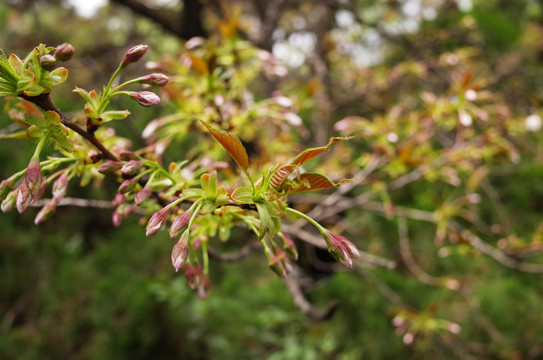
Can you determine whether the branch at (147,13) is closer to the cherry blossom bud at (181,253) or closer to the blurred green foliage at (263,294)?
the blurred green foliage at (263,294)

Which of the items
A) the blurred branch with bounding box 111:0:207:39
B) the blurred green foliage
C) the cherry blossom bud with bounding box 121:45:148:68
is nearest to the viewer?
the cherry blossom bud with bounding box 121:45:148:68

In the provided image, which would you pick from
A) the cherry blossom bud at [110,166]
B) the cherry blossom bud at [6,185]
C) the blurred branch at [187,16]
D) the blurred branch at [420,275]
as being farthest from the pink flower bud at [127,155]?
the blurred branch at [187,16]

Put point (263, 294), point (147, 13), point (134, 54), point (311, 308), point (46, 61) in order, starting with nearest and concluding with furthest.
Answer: point (46, 61) < point (134, 54) < point (311, 308) < point (147, 13) < point (263, 294)

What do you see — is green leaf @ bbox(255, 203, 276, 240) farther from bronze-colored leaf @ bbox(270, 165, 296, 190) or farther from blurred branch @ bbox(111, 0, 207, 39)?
blurred branch @ bbox(111, 0, 207, 39)

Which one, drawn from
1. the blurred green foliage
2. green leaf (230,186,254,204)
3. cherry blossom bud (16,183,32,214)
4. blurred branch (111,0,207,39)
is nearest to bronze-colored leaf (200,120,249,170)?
green leaf (230,186,254,204)

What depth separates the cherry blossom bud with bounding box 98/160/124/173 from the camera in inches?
18.4

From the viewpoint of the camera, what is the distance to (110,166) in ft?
1.54

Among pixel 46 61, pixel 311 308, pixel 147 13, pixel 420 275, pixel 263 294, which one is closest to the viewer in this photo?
pixel 46 61

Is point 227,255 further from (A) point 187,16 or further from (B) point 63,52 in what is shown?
(A) point 187,16

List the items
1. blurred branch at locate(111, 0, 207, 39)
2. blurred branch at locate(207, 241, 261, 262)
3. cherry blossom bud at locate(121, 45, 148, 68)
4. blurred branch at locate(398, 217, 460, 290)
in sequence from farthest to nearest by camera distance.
→ blurred branch at locate(111, 0, 207, 39) < blurred branch at locate(398, 217, 460, 290) < blurred branch at locate(207, 241, 261, 262) < cherry blossom bud at locate(121, 45, 148, 68)

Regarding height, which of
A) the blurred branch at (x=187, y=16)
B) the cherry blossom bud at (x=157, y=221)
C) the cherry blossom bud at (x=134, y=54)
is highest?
the cherry blossom bud at (x=134, y=54)

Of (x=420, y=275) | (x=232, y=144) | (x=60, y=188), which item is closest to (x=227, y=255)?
(x=60, y=188)

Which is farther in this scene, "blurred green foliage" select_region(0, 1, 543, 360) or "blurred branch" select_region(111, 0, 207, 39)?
"blurred branch" select_region(111, 0, 207, 39)

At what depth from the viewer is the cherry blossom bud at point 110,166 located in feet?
1.53
